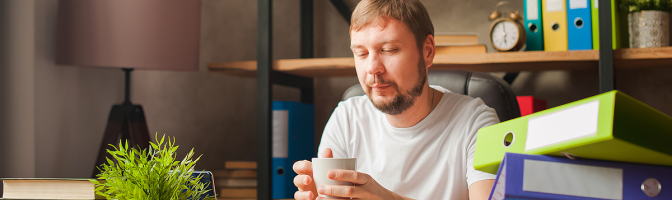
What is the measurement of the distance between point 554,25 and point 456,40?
299mm

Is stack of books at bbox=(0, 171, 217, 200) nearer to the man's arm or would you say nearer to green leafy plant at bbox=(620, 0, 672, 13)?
the man's arm

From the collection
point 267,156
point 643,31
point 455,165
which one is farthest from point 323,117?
point 643,31

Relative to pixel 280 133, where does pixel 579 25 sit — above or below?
above

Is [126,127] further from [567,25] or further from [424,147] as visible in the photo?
[567,25]

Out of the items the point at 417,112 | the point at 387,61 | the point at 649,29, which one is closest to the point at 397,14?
the point at 387,61

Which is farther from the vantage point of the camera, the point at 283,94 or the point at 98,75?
the point at 283,94

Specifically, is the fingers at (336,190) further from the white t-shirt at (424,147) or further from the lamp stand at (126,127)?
the lamp stand at (126,127)

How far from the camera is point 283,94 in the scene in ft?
6.14

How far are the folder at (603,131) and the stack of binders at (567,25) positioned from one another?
1.11m

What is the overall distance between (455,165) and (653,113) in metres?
0.64

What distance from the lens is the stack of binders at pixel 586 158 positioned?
0.31 metres

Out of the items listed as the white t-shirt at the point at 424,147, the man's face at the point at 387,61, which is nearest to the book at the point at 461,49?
the white t-shirt at the point at 424,147

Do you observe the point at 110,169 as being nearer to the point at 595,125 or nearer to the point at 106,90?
the point at 595,125

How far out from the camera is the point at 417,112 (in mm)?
992
